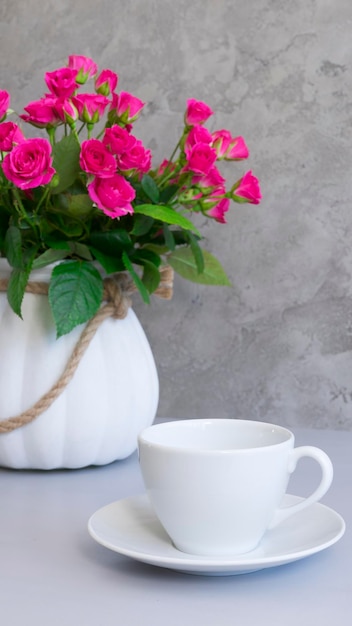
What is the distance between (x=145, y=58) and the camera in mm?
1061

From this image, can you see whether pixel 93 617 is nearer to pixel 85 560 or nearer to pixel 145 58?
pixel 85 560

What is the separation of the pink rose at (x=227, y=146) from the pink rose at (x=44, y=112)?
0.54 ft

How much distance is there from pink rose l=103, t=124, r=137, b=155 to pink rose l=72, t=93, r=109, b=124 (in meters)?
0.04

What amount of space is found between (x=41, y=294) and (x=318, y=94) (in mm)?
431

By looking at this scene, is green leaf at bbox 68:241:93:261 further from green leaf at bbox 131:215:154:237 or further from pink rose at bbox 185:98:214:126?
pink rose at bbox 185:98:214:126

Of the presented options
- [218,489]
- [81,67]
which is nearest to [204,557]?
[218,489]

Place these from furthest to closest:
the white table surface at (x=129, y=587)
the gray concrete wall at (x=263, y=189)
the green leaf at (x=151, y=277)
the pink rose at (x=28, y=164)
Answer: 1. the gray concrete wall at (x=263, y=189)
2. the green leaf at (x=151, y=277)
3. the pink rose at (x=28, y=164)
4. the white table surface at (x=129, y=587)

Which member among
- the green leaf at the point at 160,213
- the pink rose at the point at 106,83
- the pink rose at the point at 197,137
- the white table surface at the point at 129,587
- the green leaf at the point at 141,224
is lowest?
the white table surface at the point at 129,587

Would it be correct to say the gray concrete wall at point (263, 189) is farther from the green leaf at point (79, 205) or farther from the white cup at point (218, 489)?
the white cup at point (218, 489)

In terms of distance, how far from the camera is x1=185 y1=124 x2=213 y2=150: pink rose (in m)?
0.79

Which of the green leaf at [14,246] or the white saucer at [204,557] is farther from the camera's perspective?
the green leaf at [14,246]

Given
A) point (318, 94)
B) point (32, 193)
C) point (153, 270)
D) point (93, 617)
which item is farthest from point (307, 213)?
point (93, 617)

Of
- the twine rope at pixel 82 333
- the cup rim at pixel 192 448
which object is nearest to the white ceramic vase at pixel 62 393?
the twine rope at pixel 82 333

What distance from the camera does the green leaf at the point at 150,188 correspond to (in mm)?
786
